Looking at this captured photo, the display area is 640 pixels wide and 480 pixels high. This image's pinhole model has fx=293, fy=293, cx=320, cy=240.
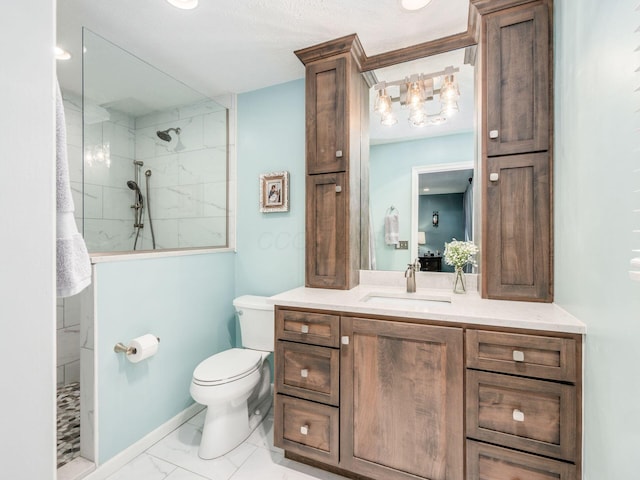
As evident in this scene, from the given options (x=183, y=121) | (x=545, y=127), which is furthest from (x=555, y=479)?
(x=183, y=121)

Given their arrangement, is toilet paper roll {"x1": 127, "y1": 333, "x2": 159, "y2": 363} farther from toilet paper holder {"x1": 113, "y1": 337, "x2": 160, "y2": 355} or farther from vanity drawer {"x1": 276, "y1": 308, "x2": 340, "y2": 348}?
vanity drawer {"x1": 276, "y1": 308, "x2": 340, "y2": 348}

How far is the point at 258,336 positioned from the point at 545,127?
212cm

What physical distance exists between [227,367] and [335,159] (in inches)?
57.9

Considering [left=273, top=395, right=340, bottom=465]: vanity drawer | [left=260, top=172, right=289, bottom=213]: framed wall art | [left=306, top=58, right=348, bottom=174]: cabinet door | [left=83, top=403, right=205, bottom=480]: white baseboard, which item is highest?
[left=306, top=58, right=348, bottom=174]: cabinet door

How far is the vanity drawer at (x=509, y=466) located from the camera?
112cm

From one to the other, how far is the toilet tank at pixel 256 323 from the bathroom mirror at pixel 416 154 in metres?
0.86

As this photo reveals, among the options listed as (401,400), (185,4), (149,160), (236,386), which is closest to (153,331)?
(236,386)

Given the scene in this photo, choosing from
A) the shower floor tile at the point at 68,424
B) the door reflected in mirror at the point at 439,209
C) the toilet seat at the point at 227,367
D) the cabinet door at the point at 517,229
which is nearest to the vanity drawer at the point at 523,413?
the cabinet door at the point at 517,229

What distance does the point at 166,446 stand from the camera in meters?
1.79

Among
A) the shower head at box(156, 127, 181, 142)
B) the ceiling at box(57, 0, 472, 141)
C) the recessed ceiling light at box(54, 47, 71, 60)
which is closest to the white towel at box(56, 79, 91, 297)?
the ceiling at box(57, 0, 472, 141)

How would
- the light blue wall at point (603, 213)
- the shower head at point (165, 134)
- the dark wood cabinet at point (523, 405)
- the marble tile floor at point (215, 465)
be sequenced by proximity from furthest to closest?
1. the shower head at point (165, 134)
2. the marble tile floor at point (215, 465)
3. the dark wood cabinet at point (523, 405)
4. the light blue wall at point (603, 213)

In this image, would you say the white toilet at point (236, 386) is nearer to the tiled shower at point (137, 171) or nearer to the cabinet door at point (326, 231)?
the cabinet door at point (326, 231)

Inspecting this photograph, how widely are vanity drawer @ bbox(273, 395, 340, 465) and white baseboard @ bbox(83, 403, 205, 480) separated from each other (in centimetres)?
80

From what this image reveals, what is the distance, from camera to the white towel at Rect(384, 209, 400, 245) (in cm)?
199
